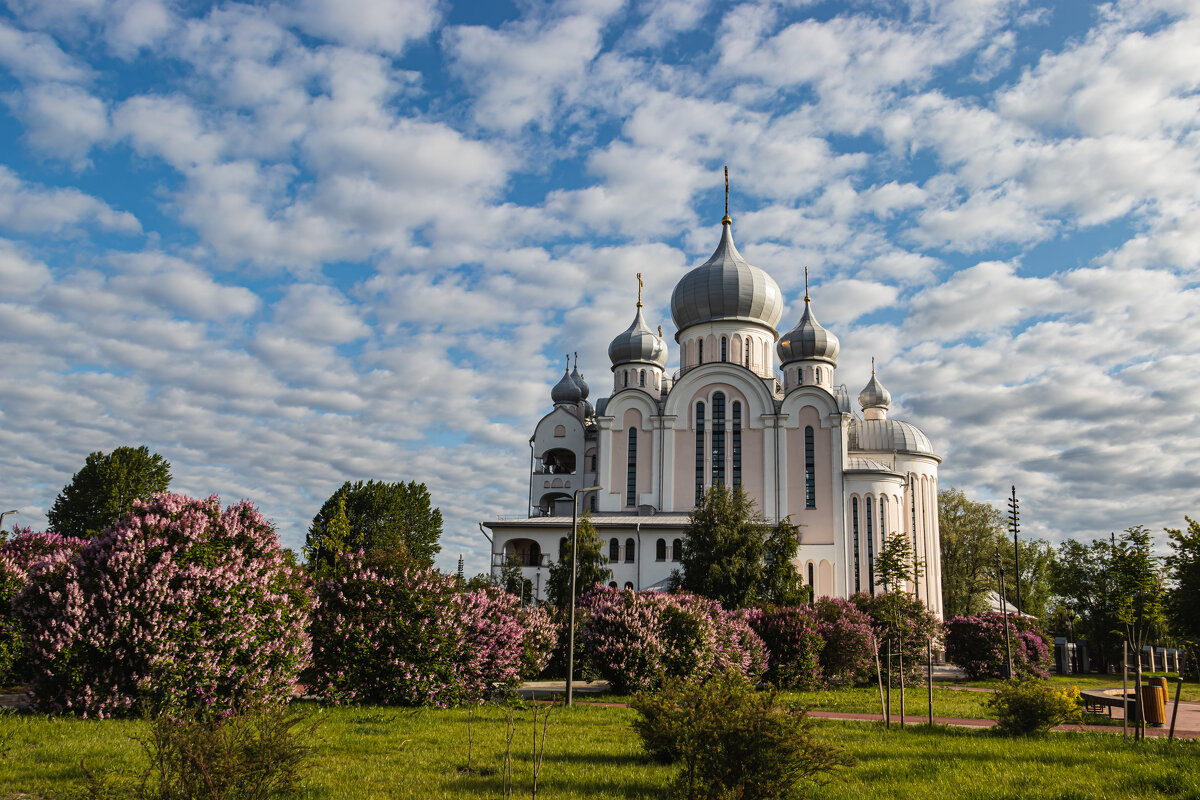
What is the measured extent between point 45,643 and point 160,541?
1916mm

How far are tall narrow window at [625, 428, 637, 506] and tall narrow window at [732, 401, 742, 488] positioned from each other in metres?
5.37

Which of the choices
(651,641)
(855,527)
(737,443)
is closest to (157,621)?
(651,641)

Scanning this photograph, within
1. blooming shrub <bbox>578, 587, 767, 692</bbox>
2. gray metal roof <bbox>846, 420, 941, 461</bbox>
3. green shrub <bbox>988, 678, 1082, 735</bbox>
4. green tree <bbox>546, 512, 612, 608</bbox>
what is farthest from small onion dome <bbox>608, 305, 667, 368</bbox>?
green shrub <bbox>988, 678, 1082, 735</bbox>

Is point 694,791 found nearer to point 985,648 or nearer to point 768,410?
point 985,648

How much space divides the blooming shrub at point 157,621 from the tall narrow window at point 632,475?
32.3 m

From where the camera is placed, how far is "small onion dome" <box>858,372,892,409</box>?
5409 centimetres

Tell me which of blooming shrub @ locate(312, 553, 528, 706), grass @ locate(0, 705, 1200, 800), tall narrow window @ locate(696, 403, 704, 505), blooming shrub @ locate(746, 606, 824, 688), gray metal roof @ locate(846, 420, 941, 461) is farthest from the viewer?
gray metal roof @ locate(846, 420, 941, 461)

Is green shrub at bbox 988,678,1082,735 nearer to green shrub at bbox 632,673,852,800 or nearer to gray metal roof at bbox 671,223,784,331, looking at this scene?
green shrub at bbox 632,673,852,800

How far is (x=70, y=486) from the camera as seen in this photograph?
152 ft

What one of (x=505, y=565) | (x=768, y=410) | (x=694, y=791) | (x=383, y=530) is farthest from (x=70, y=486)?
(x=694, y=791)

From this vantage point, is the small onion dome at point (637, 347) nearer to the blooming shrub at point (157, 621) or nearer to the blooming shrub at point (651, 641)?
the blooming shrub at point (651, 641)

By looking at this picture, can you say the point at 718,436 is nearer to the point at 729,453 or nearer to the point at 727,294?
the point at 729,453

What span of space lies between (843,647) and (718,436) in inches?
874

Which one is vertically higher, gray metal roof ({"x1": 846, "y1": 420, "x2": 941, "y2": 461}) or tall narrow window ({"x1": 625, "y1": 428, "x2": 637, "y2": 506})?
gray metal roof ({"x1": 846, "y1": 420, "x2": 941, "y2": 461})
